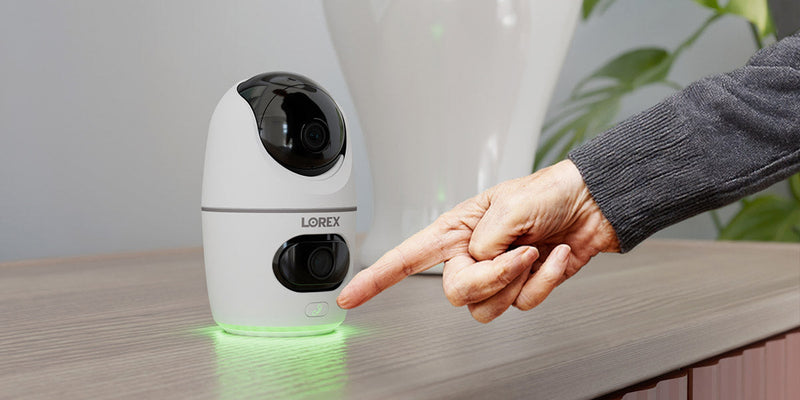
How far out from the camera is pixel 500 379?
342 millimetres

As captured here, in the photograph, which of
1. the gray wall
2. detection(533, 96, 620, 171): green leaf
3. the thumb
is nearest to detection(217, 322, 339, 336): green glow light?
the thumb

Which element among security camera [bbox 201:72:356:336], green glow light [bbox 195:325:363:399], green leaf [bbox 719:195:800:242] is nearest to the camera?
green glow light [bbox 195:325:363:399]

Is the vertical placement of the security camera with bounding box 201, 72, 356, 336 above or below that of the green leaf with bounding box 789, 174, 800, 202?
above

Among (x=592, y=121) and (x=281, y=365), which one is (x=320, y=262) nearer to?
(x=281, y=365)

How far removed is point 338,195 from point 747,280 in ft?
1.46

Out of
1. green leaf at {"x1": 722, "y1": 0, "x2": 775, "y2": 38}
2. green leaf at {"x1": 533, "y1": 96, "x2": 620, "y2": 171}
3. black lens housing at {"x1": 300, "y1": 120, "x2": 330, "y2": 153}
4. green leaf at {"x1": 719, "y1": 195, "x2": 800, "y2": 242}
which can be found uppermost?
green leaf at {"x1": 722, "y1": 0, "x2": 775, "y2": 38}

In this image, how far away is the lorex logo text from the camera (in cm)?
42

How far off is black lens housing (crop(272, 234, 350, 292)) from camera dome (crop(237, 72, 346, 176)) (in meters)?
0.04

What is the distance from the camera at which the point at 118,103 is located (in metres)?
0.91

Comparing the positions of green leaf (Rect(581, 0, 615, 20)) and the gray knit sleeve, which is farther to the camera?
green leaf (Rect(581, 0, 615, 20))

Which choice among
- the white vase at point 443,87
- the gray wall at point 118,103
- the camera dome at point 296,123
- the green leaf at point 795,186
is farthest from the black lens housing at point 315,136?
the green leaf at point 795,186

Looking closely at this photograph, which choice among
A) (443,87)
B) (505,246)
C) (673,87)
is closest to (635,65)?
(673,87)

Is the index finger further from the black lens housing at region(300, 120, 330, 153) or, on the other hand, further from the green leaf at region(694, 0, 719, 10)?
the green leaf at region(694, 0, 719, 10)

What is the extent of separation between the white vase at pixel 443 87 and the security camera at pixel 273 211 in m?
0.29
